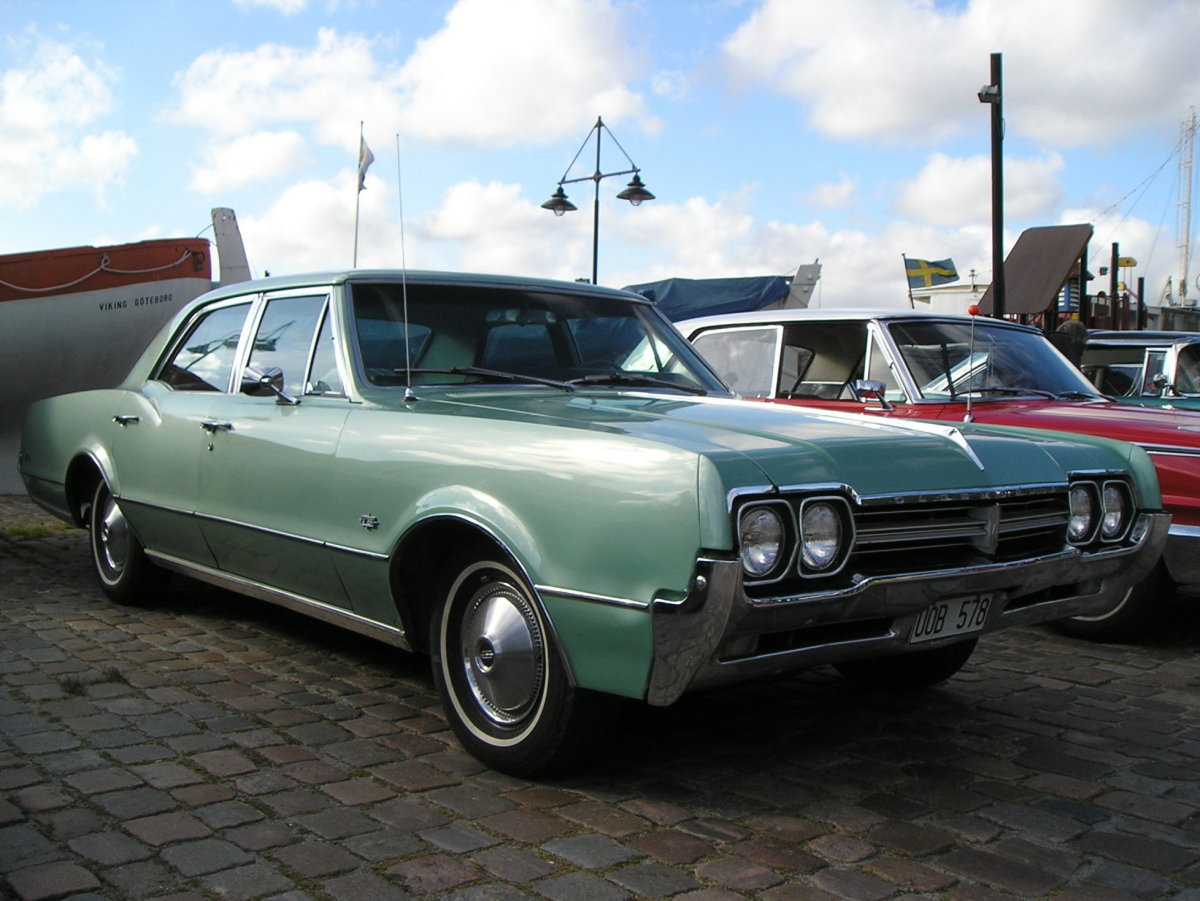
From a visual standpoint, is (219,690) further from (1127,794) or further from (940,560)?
(1127,794)

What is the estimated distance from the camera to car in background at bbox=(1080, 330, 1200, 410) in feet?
28.8

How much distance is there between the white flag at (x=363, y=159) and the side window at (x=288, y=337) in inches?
61.8

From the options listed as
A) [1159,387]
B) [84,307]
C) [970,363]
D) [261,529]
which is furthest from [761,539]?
[84,307]

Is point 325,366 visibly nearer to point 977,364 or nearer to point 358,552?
point 358,552

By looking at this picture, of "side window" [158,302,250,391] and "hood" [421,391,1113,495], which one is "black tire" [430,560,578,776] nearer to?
"hood" [421,391,1113,495]

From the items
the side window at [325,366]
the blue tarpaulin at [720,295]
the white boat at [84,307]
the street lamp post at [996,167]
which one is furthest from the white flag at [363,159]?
the blue tarpaulin at [720,295]

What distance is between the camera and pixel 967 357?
261 inches

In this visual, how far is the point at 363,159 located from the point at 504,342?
2514mm

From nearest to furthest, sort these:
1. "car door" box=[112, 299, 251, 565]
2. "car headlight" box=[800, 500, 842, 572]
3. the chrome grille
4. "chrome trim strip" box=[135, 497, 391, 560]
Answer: "car headlight" box=[800, 500, 842, 572]
the chrome grille
"chrome trim strip" box=[135, 497, 391, 560]
"car door" box=[112, 299, 251, 565]

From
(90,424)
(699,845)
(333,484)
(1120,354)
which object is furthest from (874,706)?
(1120,354)

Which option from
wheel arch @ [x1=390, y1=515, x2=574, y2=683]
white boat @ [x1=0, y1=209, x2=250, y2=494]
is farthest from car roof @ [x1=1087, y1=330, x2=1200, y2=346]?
white boat @ [x1=0, y1=209, x2=250, y2=494]

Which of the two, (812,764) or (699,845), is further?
(812,764)

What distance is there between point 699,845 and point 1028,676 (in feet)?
8.37

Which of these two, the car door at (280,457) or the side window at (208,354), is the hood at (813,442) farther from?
the side window at (208,354)
